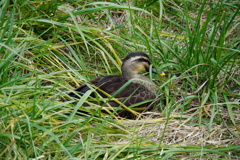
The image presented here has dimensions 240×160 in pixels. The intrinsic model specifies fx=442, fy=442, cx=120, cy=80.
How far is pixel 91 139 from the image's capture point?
11.5ft

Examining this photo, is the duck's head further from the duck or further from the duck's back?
the duck's back

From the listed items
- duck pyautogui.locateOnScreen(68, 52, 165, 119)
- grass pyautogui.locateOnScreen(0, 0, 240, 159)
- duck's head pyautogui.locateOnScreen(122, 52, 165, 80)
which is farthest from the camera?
duck's head pyautogui.locateOnScreen(122, 52, 165, 80)

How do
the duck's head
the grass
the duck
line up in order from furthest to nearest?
the duck's head, the duck, the grass

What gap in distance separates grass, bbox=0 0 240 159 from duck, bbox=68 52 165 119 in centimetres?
11

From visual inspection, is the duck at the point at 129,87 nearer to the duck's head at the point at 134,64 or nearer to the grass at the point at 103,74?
the duck's head at the point at 134,64

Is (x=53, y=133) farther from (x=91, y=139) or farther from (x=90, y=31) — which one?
(x=90, y=31)

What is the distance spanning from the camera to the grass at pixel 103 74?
340 centimetres

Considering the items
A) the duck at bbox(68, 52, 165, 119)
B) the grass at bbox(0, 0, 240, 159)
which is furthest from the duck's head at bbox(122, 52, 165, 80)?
the grass at bbox(0, 0, 240, 159)

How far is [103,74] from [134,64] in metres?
0.42

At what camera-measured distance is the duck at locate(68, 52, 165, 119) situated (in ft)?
14.0

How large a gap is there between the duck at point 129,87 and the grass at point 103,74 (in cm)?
11

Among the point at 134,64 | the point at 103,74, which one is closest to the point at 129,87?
the point at 134,64

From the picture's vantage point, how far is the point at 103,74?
490 cm

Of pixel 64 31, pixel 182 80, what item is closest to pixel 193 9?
pixel 182 80
